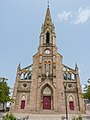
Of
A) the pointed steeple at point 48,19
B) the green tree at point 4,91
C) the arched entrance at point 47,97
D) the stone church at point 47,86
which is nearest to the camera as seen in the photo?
the green tree at point 4,91

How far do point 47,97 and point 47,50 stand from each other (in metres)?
13.0

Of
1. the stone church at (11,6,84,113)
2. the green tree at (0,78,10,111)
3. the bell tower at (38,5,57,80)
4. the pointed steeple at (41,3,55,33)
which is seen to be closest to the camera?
the green tree at (0,78,10,111)

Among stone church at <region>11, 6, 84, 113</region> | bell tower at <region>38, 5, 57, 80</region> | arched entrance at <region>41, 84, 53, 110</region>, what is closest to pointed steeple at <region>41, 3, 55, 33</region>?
bell tower at <region>38, 5, 57, 80</region>

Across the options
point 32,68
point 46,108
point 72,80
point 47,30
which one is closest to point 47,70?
point 32,68

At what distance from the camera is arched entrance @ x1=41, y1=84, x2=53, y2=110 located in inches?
1544

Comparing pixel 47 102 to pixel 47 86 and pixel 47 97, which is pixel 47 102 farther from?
pixel 47 86

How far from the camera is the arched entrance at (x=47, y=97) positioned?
39.2 m

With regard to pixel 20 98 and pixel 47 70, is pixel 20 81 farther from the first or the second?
pixel 47 70

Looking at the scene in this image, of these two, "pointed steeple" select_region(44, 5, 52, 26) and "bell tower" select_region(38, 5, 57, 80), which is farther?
"pointed steeple" select_region(44, 5, 52, 26)

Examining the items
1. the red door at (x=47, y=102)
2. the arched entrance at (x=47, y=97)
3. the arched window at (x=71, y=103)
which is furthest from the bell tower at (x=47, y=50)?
the arched window at (x=71, y=103)

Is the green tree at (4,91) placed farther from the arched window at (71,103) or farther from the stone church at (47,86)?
the arched window at (71,103)

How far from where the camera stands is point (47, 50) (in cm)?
4575

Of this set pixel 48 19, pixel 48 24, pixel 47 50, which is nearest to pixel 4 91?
pixel 47 50

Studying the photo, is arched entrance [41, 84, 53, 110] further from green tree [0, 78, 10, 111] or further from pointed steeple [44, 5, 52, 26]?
pointed steeple [44, 5, 52, 26]
